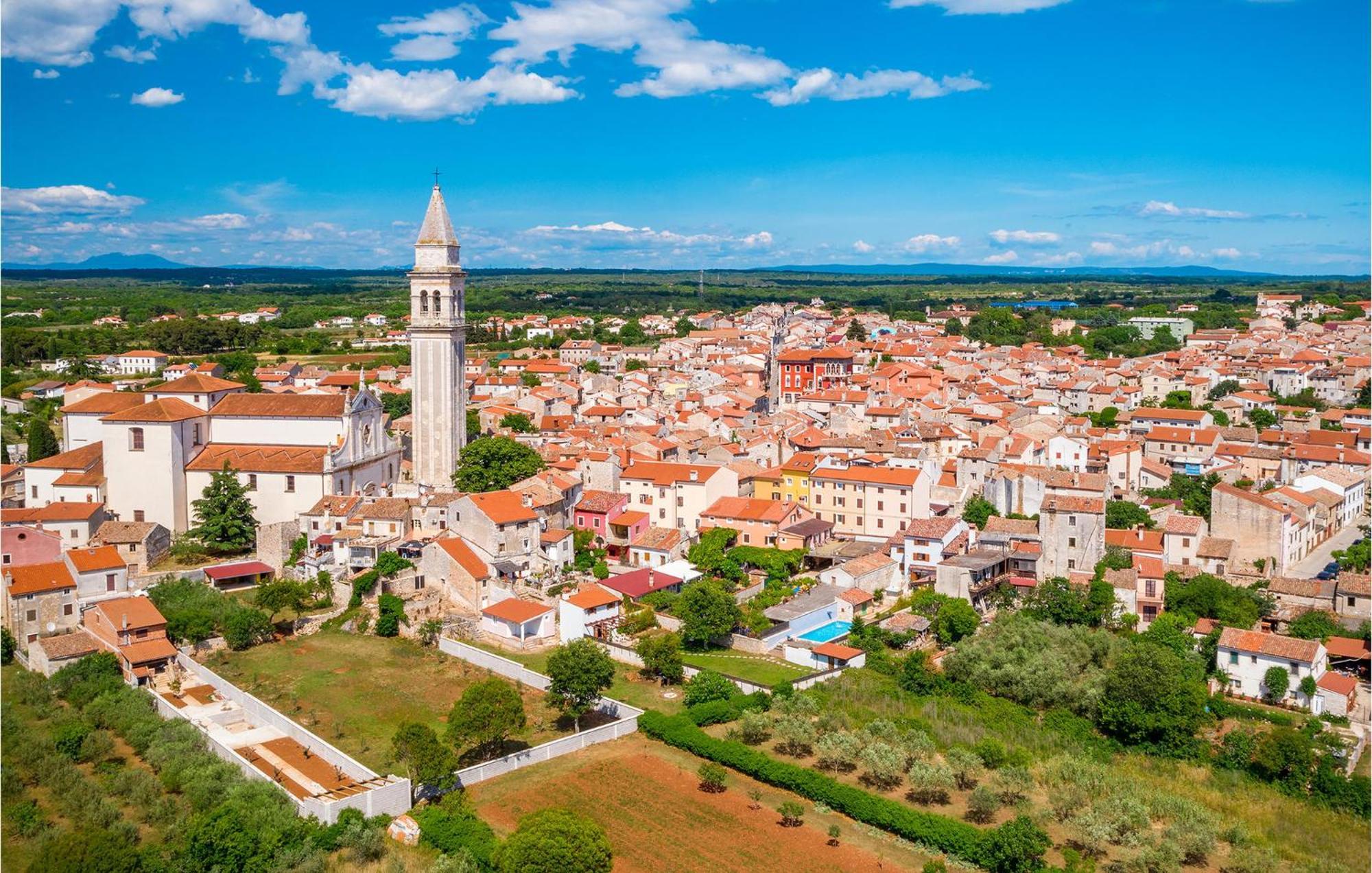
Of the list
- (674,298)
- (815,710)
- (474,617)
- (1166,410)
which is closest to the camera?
(815,710)

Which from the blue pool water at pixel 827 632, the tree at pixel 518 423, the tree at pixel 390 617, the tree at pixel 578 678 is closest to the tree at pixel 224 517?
the tree at pixel 390 617

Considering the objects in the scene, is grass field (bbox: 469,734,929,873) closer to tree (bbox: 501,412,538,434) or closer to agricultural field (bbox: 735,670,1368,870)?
agricultural field (bbox: 735,670,1368,870)

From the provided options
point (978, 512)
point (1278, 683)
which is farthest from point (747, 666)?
point (978, 512)

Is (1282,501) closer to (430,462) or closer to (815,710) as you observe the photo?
(815,710)

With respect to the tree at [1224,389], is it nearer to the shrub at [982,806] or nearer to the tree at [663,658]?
the tree at [663,658]

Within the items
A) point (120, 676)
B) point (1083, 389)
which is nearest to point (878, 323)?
point (1083, 389)

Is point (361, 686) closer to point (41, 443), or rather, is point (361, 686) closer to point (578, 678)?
point (578, 678)

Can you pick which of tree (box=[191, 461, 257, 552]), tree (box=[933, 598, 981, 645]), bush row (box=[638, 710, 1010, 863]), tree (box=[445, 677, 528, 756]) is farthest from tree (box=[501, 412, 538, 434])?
tree (box=[445, 677, 528, 756])
